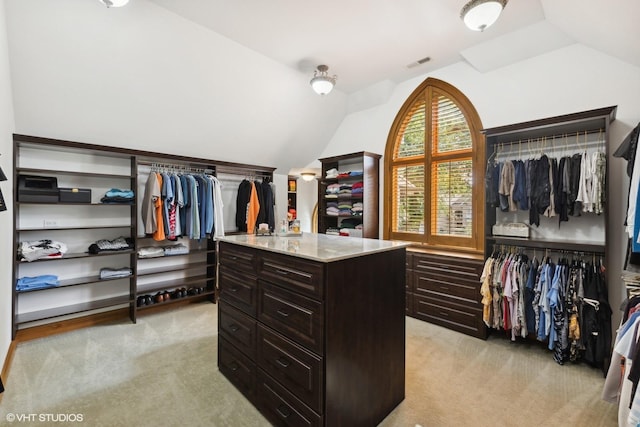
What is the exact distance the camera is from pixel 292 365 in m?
1.70

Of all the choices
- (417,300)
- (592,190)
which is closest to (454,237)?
(417,300)

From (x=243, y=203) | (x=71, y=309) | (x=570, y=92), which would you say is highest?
(x=570, y=92)

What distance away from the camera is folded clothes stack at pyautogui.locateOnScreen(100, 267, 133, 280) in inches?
135

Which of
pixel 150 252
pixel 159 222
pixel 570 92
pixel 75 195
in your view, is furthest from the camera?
pixel 150 252

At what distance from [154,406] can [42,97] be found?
307 centimetres

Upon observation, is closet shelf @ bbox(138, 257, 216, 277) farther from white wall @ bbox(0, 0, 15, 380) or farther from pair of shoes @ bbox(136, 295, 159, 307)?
white wall @ bbox(0, 0, 15, 380)

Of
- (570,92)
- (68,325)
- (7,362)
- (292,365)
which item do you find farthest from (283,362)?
(570,92)

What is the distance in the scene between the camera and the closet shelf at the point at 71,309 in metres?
3.04

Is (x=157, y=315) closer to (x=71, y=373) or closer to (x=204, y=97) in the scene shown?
(x=71, y=373)

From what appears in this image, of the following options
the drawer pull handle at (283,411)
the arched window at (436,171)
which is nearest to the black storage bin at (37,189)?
the drawer pull handle at (283,411)

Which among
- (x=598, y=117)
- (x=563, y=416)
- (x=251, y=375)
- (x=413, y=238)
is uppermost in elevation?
(x=598, y=117)

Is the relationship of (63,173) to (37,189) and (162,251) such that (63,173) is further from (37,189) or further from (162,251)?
(162,251)

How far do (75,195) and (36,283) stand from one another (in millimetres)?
978

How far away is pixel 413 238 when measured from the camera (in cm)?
414
